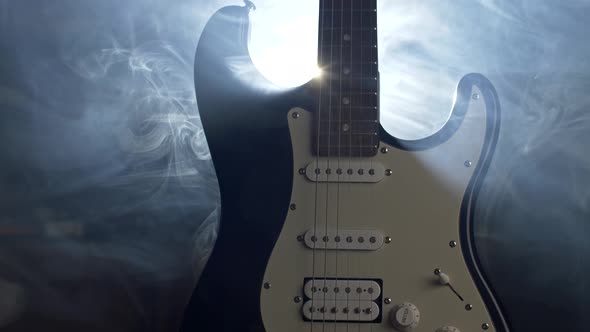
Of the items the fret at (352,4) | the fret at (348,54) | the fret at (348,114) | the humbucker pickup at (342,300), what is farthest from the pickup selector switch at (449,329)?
the fret at (352,4)

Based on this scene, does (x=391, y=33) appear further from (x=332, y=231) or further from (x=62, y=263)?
(x=62, y=263)

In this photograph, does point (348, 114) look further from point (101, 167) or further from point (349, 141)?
point (101, 167)

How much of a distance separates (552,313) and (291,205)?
2.63 ft

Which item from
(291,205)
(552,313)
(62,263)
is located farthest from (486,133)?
(62,263)

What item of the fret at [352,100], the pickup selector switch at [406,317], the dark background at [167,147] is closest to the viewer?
the pickup selector switch at [406,317]


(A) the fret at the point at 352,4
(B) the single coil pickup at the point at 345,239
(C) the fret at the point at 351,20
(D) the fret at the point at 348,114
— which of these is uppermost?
(A) the fret at the point at 352,4

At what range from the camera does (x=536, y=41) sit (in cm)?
147

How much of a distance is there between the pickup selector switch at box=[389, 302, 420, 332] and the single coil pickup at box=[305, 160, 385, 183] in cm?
24

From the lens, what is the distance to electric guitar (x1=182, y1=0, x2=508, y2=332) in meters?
1.04

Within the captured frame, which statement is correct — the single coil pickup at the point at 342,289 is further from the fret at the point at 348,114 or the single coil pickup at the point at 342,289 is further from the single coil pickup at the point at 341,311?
the fret at the point at 348,114

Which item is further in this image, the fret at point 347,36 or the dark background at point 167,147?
the dark background at point 167,147

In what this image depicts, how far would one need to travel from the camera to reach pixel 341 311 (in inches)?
40.8

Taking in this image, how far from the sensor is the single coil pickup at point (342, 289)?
1.04m

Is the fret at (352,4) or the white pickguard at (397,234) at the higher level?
the fret at (352,4)
